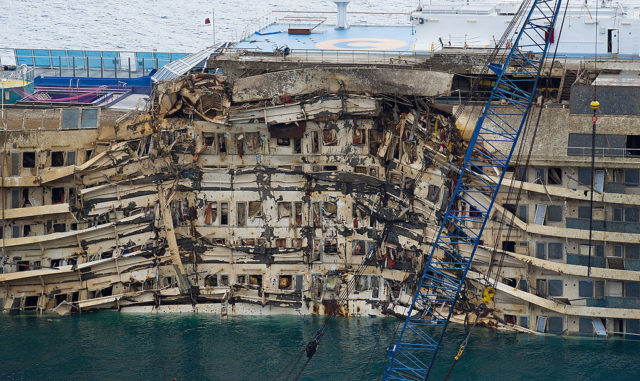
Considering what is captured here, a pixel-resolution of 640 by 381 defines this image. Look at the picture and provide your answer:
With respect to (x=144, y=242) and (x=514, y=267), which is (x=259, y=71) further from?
(x=514, y=267)

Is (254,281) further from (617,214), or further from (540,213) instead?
(617,214)

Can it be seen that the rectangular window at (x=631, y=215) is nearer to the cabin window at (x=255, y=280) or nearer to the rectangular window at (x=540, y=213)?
the rectangular window at (x=540, y=213)

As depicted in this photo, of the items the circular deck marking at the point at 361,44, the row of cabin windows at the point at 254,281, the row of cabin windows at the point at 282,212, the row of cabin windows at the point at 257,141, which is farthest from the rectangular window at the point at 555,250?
the circular deck marking at the point at 361,44

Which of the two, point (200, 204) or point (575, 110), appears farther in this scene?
point (200, 204)

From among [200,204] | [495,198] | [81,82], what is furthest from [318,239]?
[81,82]

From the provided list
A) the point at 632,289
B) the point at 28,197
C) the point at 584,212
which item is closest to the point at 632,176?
the point at 584,212

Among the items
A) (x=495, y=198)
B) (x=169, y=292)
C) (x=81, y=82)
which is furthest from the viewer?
(x=81, y=82)
